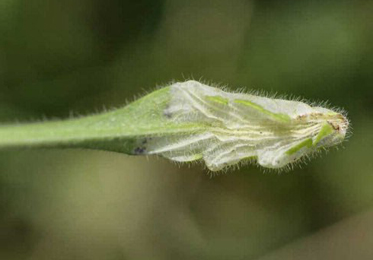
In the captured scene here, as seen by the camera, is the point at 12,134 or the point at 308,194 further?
the point at 308,194

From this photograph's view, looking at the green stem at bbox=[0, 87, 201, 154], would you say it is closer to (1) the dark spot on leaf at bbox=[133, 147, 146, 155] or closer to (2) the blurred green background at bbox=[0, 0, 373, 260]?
(1) the dark spot on leaf at bbox=[133, 147, 146, 155]

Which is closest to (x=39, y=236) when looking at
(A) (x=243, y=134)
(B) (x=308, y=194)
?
(B) (x=308, y=194)

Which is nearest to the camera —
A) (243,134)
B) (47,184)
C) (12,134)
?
(12,134)

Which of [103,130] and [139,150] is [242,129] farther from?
[103,130]

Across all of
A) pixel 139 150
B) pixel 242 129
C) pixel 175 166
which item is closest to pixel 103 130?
pixel 139 150

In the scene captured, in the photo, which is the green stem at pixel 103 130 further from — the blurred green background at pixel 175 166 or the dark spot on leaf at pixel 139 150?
the blurred green background at pixel 175 166

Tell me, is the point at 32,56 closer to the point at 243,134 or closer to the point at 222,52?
the point at 222,52

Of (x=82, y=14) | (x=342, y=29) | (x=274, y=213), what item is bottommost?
(x=274, y=213)
